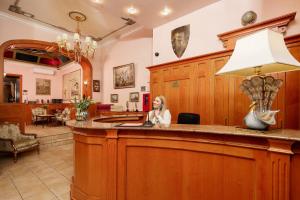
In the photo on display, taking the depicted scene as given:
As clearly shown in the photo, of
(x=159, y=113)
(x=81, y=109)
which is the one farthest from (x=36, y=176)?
(x=159, y=113)

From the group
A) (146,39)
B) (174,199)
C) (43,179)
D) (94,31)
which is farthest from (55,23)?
(174,199)

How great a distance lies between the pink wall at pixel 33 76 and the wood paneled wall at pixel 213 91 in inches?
279

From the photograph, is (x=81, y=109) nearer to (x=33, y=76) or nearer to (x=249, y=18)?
(x=249, y=18)

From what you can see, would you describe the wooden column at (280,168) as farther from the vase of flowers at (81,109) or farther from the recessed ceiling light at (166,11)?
the recessed ceiling light at (166,11)

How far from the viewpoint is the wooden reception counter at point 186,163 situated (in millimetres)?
1275

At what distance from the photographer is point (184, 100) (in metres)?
4.07

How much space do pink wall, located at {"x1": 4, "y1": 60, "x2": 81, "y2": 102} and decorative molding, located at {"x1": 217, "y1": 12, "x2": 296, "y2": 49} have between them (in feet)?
27.0

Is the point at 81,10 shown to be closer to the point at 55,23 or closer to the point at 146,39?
the point at 55,23

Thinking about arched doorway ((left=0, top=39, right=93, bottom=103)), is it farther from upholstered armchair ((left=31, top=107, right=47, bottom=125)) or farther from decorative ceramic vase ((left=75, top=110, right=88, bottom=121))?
decorative ceramic vase ((left=75, top=110, right=88, bottom=121))

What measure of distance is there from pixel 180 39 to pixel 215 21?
96 cm

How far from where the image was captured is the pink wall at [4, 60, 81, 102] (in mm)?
9562

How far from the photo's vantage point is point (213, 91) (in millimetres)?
3537

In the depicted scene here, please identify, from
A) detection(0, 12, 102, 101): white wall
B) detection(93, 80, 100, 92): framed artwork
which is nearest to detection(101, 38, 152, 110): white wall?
detection(93, 80, 100, 92): framed artwork

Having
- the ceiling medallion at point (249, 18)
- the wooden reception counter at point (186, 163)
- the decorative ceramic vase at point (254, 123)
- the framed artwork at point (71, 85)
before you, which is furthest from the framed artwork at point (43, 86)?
the decorative ceramic vase at point (254, 123)
